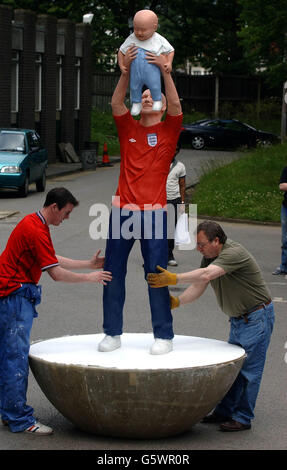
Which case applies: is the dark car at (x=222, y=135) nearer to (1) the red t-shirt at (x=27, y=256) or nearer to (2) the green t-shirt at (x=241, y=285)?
(2) the green t-shirt at (x=241, y=285)

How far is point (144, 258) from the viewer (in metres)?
7.66

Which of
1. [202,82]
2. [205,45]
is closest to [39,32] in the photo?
[202,82]

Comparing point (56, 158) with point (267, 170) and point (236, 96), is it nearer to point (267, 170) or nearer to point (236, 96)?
point (267, 170)

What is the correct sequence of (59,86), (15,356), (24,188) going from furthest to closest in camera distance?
(59,86) → (24,188) → (15,356)

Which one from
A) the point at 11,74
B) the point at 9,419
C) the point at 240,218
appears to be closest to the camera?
the point at 9,419

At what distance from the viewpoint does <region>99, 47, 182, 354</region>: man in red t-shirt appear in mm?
7586

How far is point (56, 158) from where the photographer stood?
37.6 m

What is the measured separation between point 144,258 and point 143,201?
46 centimetres

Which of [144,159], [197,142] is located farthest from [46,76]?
[144,159]

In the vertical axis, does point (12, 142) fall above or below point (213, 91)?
below

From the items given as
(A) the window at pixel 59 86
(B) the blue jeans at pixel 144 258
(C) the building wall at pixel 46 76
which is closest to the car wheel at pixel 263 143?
(C) the building wall at pixel 46 76

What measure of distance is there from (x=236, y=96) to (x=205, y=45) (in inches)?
254

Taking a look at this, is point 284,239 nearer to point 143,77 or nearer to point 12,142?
point 143,77

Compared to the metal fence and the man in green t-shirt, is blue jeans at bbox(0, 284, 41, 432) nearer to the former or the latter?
the man in green t-shirt
